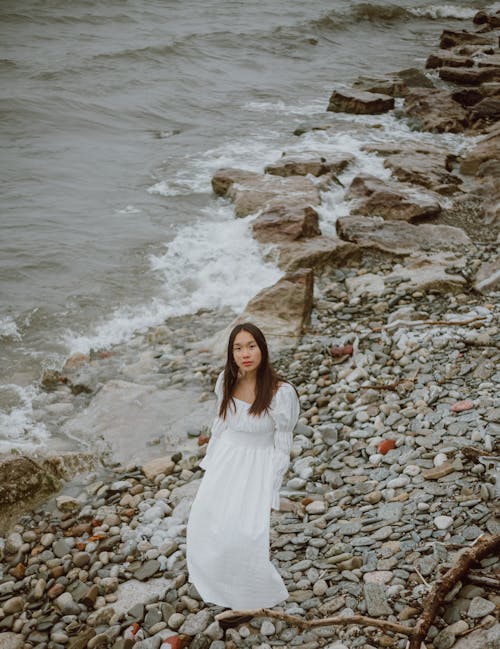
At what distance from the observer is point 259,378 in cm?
418

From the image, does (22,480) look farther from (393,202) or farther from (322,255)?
(393,202)

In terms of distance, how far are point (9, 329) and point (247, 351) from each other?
6.05 meters

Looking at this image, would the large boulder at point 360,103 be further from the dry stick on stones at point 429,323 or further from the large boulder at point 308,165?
the dry stick on stones at point 429,323

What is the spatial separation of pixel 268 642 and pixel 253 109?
18.6 meters

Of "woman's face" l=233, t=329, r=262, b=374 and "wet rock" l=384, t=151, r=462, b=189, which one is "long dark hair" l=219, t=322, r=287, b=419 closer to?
"woman's face" l=233, t=329, r=262, b=374

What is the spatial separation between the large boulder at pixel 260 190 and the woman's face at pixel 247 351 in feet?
24.8

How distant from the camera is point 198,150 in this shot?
16594mm

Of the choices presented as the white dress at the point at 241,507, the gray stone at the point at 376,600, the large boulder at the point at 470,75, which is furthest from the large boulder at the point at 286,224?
the large boulder at the point at 470,75

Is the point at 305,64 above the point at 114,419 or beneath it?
above

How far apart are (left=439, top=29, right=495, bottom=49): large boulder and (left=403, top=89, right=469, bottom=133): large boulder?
11.3 metres

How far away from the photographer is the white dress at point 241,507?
391 cm

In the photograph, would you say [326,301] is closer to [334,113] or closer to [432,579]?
[432,579]

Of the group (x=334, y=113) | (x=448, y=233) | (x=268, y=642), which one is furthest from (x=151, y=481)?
(x=334, y=113)

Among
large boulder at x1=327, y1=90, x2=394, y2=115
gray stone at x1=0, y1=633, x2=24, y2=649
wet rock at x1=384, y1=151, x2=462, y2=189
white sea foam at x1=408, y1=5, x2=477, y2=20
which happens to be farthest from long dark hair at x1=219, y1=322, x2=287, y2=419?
white sea foam at x1=408, y1=5, x2=477, y2=20
